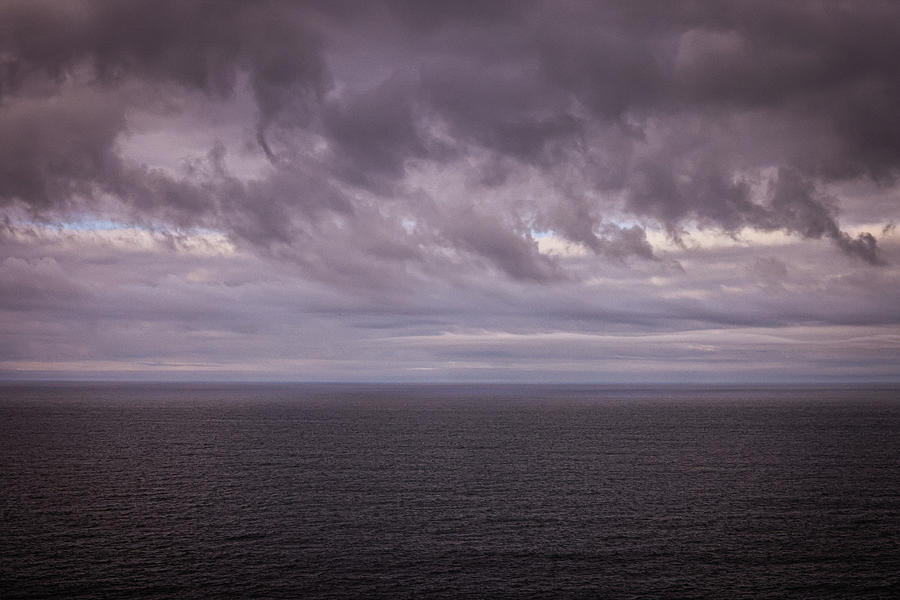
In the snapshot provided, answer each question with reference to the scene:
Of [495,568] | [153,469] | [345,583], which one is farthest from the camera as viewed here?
[153,469]

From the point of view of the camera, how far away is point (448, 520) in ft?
219

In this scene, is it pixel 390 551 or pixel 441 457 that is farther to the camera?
pixel 441 457

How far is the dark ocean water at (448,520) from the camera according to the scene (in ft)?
162

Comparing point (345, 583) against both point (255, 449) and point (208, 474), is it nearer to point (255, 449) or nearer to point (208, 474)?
point (208, 474)

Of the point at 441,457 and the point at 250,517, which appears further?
the point at 441,457

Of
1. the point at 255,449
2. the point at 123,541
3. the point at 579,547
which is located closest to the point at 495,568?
the point at 579,547

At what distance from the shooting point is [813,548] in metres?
56.9

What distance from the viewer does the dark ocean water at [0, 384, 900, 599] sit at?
49.3 metres

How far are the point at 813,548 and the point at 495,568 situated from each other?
29.5 m

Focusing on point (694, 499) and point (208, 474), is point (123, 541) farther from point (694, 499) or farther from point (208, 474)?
point (694, 499)

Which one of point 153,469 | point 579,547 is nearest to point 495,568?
point 579,547

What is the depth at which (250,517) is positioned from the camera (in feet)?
222

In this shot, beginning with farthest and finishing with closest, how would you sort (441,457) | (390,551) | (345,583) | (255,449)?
1. (255,449)
2. (441,457)
3. (390,551)
4. (345,583)

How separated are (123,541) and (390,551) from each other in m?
25.0
